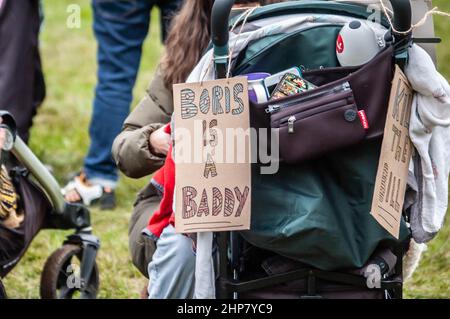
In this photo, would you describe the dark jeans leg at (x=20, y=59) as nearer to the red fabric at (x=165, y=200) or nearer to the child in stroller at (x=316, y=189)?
the red fabric at (x=165, y=200)

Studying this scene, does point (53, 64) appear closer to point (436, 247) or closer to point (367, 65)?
point (436, 247)

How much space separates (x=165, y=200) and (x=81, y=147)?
3119mm

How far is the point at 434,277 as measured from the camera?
3793 millimetres

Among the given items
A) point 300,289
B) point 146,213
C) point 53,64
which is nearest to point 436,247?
point 146,213

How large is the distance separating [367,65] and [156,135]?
0.77 meters

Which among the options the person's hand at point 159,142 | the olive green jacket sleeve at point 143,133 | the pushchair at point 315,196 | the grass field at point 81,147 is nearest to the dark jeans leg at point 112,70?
the grass field at point 81,147

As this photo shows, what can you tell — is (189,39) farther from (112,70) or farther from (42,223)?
(112,70)

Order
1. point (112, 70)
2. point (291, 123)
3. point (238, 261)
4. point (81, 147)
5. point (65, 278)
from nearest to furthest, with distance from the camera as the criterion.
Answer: point (291, 123) → point (238, 261) → point (65, 278) → point (112, 70) → point (81, 147)

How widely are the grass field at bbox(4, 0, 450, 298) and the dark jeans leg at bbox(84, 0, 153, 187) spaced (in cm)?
28

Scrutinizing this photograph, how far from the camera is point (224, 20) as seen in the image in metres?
2.22

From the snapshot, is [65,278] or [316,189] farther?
[65,278]

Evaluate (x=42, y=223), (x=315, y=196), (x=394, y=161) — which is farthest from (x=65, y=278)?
(x=394, y=161)

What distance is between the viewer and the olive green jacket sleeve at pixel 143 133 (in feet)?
9.23
